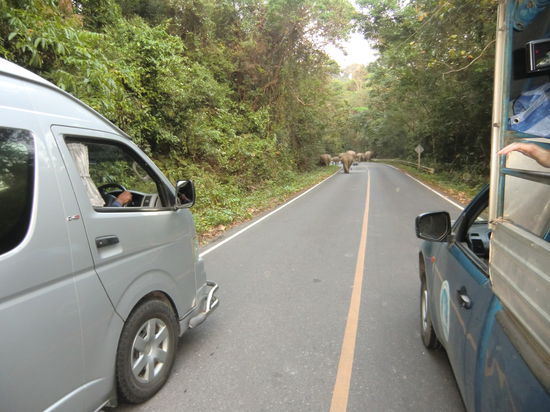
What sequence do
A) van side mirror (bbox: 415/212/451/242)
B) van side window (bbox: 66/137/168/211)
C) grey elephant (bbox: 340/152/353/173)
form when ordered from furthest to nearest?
grey elephant (bbox: 340/152/353/173)
van side mirror (bbox: 415/212/451/242)
van side window (bbox: 66/137/168/211)

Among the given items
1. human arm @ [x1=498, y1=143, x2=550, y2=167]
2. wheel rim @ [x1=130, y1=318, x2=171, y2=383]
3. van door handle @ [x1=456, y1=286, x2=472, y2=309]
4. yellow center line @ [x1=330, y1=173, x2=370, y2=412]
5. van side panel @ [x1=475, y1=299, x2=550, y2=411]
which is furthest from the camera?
yellow center line @ [x1=330, y1=173, x2=370, y2=412]

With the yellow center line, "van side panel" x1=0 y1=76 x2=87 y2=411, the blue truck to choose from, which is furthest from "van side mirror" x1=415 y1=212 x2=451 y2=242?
"van side panel" x1=0 y1=76 x2=87 y2=411

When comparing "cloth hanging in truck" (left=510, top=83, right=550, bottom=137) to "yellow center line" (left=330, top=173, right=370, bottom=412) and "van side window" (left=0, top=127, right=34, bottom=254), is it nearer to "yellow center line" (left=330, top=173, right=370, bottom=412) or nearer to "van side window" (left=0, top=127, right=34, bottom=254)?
"yellow center line" (left=330, top=173, right=370, bottom=412)

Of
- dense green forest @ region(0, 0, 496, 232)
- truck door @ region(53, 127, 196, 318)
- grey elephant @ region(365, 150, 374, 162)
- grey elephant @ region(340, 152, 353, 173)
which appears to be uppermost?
dense green forest @ region(0, 0, 496, 232)

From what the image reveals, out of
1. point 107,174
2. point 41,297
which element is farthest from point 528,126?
point 107,174

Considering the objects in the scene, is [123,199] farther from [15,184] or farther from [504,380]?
[504,380]

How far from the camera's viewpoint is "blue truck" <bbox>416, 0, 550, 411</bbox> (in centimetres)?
127

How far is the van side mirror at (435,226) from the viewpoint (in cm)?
275

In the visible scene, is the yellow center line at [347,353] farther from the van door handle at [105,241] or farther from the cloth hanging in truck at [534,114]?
the cloth hanging in truck at [534,114]

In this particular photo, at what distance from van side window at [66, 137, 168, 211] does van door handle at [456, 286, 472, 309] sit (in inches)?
91.4

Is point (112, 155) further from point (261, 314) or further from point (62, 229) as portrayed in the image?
point (261, 314)

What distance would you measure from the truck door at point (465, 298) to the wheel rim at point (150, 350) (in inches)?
83.1

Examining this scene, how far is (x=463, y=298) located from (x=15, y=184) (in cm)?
256

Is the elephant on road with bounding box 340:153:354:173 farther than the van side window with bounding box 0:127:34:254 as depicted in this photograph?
Yes
